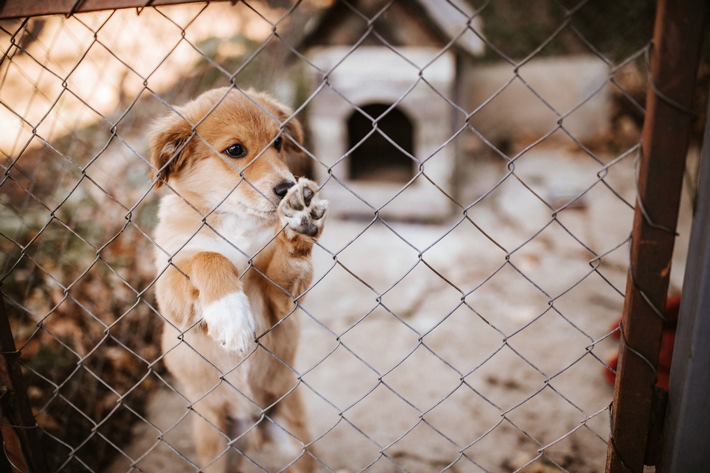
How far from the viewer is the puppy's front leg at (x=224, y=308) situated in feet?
5.74

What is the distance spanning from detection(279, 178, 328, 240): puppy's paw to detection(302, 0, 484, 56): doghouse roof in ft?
11.1

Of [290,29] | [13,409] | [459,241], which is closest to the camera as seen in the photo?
[13,409]

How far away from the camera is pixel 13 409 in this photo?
6.23ft

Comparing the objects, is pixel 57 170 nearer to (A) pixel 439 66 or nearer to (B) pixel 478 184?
(A) pixel 439 66

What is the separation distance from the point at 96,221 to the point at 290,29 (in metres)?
3.44

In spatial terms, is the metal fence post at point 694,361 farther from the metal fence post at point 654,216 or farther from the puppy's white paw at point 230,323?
the puppy's white paw at point 230,323

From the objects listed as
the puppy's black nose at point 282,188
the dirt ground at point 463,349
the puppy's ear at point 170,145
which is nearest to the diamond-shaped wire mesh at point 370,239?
the dirt ground at point 463,349

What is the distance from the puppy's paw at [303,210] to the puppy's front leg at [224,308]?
1.06ft

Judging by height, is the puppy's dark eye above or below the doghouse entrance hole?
below

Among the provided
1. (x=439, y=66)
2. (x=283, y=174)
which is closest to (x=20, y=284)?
(x=283, y=174)

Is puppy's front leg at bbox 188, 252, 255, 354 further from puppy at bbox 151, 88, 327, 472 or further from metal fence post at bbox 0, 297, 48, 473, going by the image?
metal fence post at bbox 0, 297, 48, 473

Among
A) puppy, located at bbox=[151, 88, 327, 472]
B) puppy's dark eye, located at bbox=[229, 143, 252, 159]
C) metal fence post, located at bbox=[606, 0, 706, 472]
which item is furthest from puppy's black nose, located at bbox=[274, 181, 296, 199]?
metal fence post, located at bbox=[606, 0, 706, 472]

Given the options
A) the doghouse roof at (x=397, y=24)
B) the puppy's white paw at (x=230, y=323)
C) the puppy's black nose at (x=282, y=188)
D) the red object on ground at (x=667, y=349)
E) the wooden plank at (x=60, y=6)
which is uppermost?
the doghouse roof at (x=397, y=24)

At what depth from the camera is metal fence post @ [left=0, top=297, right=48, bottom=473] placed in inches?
73.3
